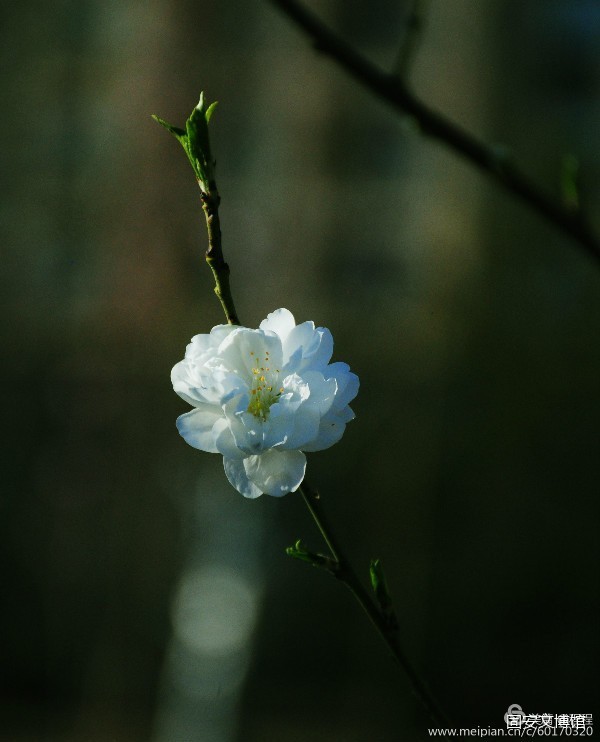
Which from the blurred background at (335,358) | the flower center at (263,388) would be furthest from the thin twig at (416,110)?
the blurred background at (335,358)

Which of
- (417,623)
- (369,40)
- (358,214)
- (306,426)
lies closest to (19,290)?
(358,214)

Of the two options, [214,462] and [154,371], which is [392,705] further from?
[154,371]

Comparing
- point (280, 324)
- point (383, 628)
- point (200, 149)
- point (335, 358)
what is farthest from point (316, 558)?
point (335, 358)

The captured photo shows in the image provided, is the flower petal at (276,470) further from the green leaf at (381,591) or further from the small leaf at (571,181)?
the small leaf at (571,181)

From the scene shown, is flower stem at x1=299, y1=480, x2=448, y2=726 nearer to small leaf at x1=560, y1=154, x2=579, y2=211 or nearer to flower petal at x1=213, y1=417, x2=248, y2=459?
flower petal at x1=213, y1=417, x2=248, y2=459

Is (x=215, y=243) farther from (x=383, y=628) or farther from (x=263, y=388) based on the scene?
(x=383, y=628)
